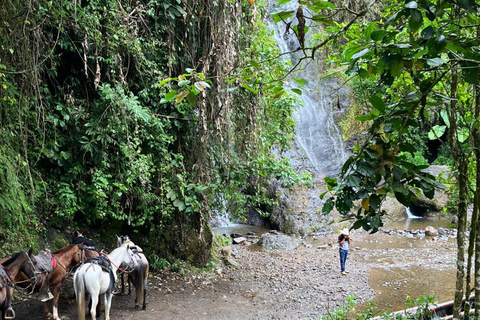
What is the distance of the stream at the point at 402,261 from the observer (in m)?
7.73

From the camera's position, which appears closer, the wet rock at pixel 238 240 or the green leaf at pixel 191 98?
the green leaf at pixel 191 98

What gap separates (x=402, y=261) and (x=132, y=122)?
8603mm

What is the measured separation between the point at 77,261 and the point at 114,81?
314 cm

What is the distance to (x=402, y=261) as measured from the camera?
10117 millimetres

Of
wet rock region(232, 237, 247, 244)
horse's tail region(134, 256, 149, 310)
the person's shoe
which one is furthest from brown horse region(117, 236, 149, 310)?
wet rock region(232, 237, 247, 244)

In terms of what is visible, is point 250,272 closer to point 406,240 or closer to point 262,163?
point 262,163

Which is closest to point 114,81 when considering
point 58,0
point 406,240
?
point 58,0

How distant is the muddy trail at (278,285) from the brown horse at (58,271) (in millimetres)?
483

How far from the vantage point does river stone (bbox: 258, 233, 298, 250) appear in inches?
459

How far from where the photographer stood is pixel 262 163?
7648mm

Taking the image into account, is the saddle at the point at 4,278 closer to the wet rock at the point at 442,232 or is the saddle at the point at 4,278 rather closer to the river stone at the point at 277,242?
the river stone at the point at 277,242

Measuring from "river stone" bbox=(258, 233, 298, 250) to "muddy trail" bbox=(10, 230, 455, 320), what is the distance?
0.33 m

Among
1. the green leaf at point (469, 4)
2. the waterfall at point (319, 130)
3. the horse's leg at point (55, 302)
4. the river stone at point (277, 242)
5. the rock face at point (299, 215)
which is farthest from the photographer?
the waterfall at point (319, 130)

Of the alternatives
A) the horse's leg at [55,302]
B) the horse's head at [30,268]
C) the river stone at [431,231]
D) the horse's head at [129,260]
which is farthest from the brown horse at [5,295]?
the river stone at [431,231]
